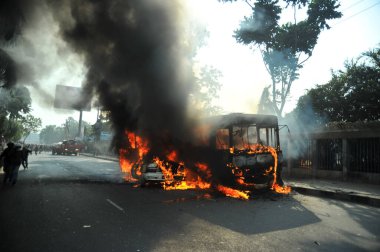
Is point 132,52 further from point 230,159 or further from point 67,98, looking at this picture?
point 67,98

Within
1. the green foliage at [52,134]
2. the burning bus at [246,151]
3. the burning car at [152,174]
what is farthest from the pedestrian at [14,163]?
the green foliage at [52,134]

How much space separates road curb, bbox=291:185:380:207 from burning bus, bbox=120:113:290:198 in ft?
3.49

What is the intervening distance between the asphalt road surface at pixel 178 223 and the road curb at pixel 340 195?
2.04ft

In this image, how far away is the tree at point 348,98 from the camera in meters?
21.8

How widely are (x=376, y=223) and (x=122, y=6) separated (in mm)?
12905

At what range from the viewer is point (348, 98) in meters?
22.7

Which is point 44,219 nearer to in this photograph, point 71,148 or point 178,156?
point 178,156

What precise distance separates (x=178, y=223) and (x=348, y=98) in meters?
20.6

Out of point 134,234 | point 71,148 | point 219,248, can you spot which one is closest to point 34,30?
point 134,234

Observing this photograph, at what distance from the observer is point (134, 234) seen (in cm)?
512

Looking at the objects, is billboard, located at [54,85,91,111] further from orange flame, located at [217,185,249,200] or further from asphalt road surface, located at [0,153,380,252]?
orange flame, located at [217,185,249,200]

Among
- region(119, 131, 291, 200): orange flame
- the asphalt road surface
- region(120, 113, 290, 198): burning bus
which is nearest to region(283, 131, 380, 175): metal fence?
region(119, 131, 291, 200): orange flame

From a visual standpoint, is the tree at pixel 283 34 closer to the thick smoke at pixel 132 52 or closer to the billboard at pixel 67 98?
the thick smoke at pixel 132 52

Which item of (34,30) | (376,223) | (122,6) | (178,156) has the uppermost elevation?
(122,6)
